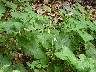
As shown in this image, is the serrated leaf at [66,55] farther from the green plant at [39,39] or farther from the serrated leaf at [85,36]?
the serrated leaf at [85,36]

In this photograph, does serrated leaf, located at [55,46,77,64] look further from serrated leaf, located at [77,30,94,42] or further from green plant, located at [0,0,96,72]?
serrated leaf, located at [77,30,94,42]

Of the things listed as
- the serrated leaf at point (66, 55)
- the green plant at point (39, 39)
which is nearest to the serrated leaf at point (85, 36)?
the green plant at point (39, 39)

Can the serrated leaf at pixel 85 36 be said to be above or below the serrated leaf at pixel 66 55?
above

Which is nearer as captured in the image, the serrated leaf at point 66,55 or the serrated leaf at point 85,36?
the serrated leaf at point 66,55

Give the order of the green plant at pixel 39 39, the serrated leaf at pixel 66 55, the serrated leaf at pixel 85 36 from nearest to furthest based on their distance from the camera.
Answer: the serrated leaf at pixel 66 55 < the green plant at pixel 39 39 < the serrated leaf at pixel 85 36

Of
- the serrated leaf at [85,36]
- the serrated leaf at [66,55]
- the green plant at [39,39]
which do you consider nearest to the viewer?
the serrated leaf at [66,55]

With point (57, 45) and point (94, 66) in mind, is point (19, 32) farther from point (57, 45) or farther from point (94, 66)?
point (94, 66)

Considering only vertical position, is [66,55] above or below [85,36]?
below

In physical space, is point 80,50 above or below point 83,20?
below

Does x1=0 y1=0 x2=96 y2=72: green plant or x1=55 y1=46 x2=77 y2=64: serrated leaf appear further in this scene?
x1=0 y1=0 x2=96 y2=72: green plant

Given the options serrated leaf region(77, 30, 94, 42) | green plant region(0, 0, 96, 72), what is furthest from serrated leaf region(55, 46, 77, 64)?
serrated leaf region(77, 30, 94, 42)

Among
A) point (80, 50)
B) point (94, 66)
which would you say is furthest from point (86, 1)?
point (94, 66)
